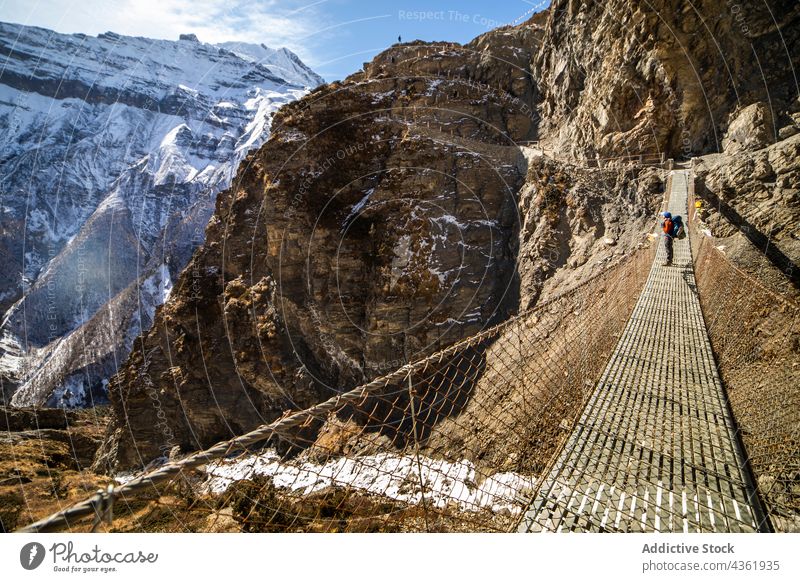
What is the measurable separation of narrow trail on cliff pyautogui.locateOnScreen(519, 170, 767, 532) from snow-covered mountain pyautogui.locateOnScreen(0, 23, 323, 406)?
90.3m

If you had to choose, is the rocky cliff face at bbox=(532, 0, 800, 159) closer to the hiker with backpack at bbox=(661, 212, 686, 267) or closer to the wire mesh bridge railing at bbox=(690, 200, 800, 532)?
the hiker with backpack at bbox=(661, 212, 686, 267)

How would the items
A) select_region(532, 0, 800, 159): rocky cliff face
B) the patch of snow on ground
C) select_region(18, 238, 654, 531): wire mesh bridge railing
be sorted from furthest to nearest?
select_region(532, 0, 800, 159): rocky cliff face, the patch of snow on ground, select_region(18, 238, 654, 531): wire mesh bridge railing

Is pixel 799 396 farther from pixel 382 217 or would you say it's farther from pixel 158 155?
pixel 158 155

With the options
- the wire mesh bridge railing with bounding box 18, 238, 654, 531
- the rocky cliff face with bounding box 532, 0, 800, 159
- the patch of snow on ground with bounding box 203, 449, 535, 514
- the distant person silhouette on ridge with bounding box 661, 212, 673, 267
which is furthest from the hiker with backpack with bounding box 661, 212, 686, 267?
the patch of snow on ground with bounding box 203, 449, 535, 514

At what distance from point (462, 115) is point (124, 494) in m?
30.3

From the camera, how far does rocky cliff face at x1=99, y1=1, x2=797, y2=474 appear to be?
58.5 ft

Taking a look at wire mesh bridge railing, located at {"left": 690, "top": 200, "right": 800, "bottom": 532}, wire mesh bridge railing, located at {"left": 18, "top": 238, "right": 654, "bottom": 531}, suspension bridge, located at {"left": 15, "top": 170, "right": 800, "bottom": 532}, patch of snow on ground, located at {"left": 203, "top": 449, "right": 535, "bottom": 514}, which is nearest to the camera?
wire mesh bridge railing, located at {"left": 18, "top": 238, "right": 654, "bottom": 531}

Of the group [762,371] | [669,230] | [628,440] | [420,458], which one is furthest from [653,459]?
[669,230]

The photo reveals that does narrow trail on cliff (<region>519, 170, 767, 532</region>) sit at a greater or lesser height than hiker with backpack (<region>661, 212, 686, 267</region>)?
lesser

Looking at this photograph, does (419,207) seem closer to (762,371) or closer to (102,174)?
(762,371)

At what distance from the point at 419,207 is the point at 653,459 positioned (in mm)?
22490

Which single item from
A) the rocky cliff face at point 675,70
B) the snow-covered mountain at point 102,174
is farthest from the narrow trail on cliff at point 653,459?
the snow-covered mountain at point 102,174

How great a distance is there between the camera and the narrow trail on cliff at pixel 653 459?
3.33 metres

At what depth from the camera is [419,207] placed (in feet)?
82.2
